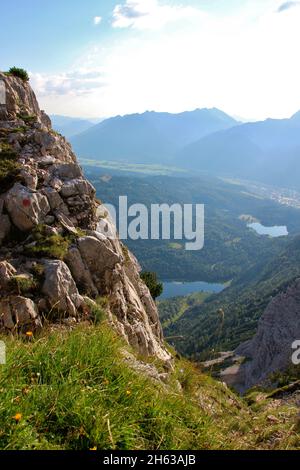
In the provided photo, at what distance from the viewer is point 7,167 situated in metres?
19.8

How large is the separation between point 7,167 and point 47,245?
574 cm

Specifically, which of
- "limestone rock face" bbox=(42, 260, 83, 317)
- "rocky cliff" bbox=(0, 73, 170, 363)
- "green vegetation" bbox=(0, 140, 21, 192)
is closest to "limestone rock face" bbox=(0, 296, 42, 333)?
"rocky cliff" bbox=(0, 73, 170, 363)

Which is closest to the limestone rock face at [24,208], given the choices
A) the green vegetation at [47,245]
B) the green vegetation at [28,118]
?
the green vegetation at [47,245]

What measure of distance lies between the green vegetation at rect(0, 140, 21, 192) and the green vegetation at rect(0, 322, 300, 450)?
1408 centimetres

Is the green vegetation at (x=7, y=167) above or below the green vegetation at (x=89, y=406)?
above

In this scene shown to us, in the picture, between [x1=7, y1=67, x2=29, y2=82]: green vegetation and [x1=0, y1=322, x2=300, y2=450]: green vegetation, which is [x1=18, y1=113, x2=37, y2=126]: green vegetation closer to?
[x1=7, y1=67, x2=29, y2=82]: green vegetation

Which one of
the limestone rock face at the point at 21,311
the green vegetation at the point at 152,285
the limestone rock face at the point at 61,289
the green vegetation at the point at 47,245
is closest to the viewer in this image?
the limestone rock face at the point at 21,311

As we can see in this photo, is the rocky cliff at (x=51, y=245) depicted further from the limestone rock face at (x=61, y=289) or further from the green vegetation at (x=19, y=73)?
the green vegetation at (x=19, y=73)

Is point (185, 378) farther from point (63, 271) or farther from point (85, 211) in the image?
point (85, 211)

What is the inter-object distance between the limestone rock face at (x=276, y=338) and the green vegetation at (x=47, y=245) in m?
62.3

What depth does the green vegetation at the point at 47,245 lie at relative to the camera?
52.7 ft

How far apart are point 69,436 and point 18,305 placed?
8.68m

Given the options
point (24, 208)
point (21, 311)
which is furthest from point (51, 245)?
point (21, 311)
